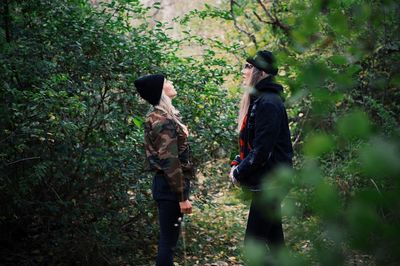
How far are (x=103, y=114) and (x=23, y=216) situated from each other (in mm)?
1243

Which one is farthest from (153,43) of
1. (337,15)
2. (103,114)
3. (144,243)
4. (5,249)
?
(337,15)

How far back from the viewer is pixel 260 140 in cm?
316

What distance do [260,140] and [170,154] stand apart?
671 millimetres

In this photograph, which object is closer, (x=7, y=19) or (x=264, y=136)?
(x=264, y=136)

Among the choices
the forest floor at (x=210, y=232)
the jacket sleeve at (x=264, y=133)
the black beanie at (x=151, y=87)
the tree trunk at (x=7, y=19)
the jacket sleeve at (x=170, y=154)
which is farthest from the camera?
the forest floor at (x=210, y=232)

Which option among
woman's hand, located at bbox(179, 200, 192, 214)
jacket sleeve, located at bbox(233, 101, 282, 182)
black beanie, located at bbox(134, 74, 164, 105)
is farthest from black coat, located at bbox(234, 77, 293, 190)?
black beanie, located at bbox(134, 74, 164, 105)

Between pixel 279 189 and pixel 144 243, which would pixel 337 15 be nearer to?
pixel 279 189

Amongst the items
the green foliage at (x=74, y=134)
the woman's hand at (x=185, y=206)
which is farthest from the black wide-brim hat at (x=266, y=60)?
the green foliage at (x=74, y=134)

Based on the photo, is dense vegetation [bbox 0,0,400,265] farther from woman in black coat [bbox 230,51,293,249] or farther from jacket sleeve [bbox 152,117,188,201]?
jacket sleeve [bbox 152,117,188,201]

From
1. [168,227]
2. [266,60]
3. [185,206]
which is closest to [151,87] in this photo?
[185,206]

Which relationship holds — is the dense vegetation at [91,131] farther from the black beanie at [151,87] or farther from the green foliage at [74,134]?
the black beanie at [151,87]

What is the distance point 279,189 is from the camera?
3.18 feet

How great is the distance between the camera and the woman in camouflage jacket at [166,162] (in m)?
3.44

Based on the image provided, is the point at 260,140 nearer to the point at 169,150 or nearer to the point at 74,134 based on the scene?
the point at 169,150
